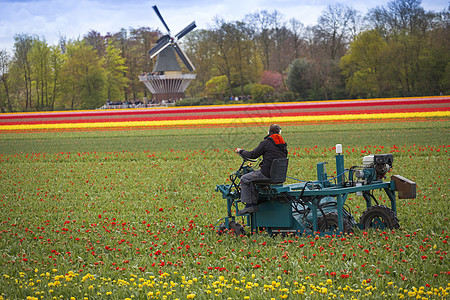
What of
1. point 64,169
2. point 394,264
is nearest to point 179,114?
point 64,169

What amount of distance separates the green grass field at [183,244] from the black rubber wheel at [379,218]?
21 cm

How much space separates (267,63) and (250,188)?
8533 cm

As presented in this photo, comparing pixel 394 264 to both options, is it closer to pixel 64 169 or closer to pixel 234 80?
pixel 64 169

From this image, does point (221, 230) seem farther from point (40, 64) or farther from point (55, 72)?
point (55, 72)

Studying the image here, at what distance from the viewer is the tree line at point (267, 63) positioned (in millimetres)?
61656

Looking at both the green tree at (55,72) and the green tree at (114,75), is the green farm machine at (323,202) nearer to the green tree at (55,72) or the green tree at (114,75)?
the green tree at (114,75)

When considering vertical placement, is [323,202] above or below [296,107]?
below

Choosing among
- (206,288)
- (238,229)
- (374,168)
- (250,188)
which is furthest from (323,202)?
(206,288)

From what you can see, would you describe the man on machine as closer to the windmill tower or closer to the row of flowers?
the row of flowers

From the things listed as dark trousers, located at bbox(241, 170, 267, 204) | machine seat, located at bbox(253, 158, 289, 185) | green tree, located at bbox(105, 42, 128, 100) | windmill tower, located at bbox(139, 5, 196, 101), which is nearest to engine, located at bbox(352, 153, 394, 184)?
machine seat, located at bbox(253, 158, 289, 185)

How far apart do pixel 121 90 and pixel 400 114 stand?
2695 inches

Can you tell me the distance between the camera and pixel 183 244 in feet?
29.1

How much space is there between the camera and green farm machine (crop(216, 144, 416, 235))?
8312 mm

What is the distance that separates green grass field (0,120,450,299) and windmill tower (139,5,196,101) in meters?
58.4
